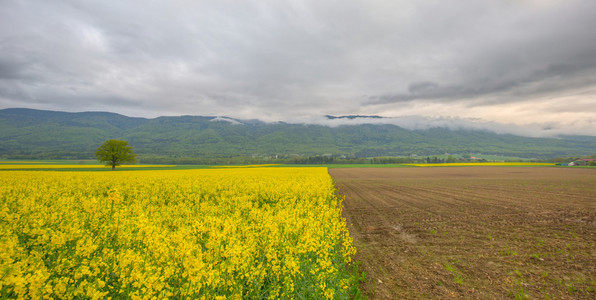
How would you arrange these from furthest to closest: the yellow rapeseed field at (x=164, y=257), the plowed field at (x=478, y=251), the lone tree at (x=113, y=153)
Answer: the lone tree at (x=113, y=153)
the plowed field at (x=478, y=251)
the yellow rapeseed field at (x=164, y=257)

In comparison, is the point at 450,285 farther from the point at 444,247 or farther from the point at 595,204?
the point at 595,204

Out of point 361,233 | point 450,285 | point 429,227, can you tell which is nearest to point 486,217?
point 429,227

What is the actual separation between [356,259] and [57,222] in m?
9.64

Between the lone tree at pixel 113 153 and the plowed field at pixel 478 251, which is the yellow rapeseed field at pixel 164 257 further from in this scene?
the lone tree at pixel 113 153

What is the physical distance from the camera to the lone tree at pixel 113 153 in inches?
2238

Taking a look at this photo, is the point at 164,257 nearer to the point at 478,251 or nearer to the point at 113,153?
the point at 478,251

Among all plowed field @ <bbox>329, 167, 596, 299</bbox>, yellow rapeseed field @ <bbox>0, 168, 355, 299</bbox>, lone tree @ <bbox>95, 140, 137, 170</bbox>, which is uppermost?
lone tree @ <bbox>95, 140, 137, 170</bbox>

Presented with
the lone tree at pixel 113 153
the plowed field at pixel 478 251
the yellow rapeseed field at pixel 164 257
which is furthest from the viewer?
the lone tree at pixel 113 153

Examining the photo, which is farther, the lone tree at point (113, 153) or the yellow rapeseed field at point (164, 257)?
the lone tree at point (113, 153)

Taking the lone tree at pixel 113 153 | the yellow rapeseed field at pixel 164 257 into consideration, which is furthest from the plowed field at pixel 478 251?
the lone tree at pixel 113 153

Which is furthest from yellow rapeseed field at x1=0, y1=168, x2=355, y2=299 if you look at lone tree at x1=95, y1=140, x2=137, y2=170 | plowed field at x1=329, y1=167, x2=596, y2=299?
lone tree at x1=95, y1=140, x2=137, y2=170

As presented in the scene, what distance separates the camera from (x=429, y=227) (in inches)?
558

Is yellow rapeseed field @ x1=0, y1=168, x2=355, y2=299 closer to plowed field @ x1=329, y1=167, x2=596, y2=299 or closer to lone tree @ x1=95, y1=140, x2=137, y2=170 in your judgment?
plowed field @ x1=329, y1=167, x2=596, y2=299

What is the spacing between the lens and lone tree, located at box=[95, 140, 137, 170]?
56.8 meters
